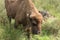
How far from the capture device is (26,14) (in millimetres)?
9148

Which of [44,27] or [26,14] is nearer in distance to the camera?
[26,14]

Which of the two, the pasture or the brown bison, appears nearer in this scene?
the brown bison

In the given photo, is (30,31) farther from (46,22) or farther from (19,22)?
(46,22)

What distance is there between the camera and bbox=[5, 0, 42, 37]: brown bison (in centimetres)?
879

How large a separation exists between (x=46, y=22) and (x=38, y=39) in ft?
4.37

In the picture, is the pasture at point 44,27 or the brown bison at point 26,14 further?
the pasture at point 44,27

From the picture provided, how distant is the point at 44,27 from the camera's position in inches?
426

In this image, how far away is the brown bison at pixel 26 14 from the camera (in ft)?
28.8

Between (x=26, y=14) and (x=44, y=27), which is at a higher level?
(x=26, y=14)

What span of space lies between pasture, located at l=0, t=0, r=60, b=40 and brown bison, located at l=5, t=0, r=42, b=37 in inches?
11.2

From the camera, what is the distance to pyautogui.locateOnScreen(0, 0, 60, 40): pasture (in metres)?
9.20

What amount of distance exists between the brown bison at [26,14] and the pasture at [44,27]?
0.29 meters

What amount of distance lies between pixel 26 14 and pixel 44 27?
189cm

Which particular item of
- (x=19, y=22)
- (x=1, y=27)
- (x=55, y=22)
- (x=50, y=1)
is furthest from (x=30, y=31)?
(x=50, y=1)
